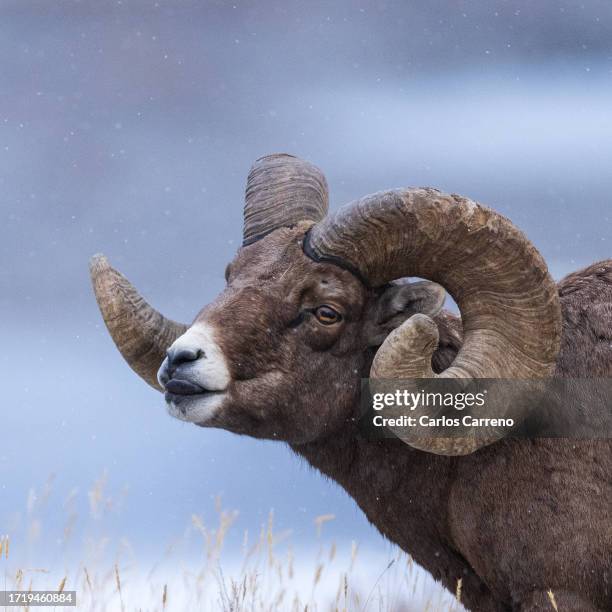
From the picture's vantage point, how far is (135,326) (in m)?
9.95

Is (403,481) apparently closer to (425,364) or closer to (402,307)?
(425,364)

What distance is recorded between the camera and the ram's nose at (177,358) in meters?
8.05

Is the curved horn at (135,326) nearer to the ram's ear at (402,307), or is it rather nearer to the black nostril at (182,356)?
the black nostril at (182,356)

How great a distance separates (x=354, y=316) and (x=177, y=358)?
1.58 m

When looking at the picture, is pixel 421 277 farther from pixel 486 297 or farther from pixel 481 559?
pixel 481 559

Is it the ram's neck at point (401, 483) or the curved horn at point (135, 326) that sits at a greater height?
the curved horn at point (135, 326)

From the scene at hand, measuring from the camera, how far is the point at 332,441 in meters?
9.09

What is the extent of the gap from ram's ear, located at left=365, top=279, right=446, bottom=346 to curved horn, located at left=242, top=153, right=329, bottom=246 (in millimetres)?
1204

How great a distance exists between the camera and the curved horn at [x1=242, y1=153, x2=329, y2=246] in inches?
383

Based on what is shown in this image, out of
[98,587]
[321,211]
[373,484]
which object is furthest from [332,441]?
[98,587]

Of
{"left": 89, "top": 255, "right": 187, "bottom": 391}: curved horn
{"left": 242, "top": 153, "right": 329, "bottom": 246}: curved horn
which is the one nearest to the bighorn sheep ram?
{"left": 242, "top": 153, "right": 329, "bottom": 246}: curved horn

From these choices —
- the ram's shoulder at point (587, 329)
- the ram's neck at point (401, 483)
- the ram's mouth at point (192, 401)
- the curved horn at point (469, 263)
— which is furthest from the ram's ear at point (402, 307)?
the ram's mouth at point (192, 401)

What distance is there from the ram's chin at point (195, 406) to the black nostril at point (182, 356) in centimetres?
28

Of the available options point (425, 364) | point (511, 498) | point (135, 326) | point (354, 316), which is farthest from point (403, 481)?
point (135, 326)
